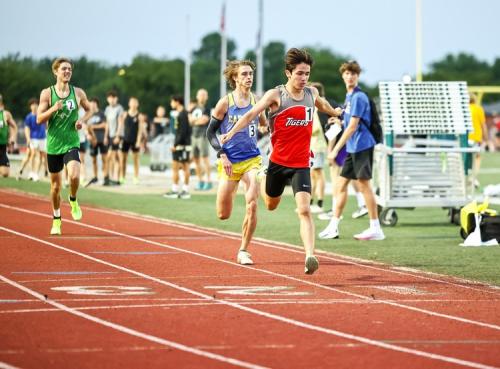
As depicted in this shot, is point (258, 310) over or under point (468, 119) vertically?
under

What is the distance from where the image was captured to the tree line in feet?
292

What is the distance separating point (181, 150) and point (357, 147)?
9534 millimetres

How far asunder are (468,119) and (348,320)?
10.1 meters

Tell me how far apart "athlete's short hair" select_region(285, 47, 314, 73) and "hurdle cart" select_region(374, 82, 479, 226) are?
651cm

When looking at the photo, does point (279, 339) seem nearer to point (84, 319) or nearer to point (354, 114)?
A: point (84, 319)

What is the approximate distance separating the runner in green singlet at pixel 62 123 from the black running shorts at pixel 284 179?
4154 mm

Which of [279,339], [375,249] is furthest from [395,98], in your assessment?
[279,339]

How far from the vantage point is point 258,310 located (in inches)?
369

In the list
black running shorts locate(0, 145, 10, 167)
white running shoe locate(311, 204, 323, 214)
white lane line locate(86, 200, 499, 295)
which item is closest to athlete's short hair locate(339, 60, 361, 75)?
white lane line locate(86, 200, 499, 295)

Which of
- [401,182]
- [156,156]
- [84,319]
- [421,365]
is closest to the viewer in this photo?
[421,365]

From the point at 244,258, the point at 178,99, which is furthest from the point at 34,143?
the point at 244,258

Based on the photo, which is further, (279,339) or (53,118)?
(53,118)

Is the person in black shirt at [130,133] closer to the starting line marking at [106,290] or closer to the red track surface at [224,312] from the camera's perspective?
the red track surface at [224,312]

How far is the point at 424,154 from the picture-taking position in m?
18.5
